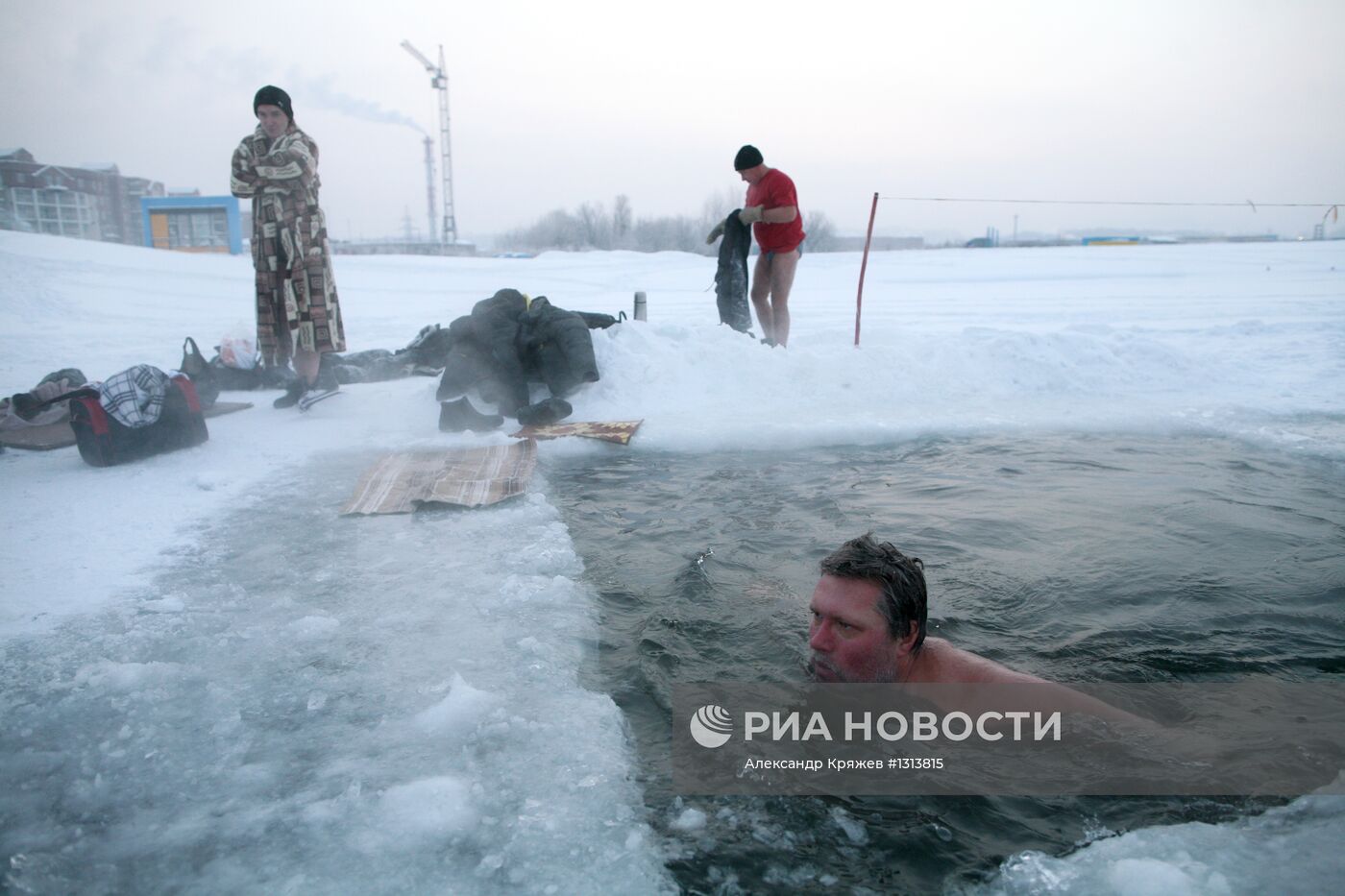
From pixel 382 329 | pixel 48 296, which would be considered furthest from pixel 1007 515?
pixel 48 296

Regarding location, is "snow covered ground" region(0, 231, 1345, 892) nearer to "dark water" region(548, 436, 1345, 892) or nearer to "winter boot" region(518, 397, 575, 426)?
"dark water" region(548, 436, 1345, 892)

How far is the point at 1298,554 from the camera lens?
3320mm

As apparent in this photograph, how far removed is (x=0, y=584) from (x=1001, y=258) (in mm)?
25736

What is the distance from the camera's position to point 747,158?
7.00 metres

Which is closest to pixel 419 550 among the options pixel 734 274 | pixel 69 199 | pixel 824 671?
pixel 824 671

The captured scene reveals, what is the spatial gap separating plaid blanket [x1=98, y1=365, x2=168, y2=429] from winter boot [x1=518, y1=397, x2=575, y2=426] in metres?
2.00

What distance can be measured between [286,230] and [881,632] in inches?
183

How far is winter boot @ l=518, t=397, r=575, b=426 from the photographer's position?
5.43 meters

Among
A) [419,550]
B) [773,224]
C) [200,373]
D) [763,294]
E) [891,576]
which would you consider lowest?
[419,550]

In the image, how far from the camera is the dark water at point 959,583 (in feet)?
5.65

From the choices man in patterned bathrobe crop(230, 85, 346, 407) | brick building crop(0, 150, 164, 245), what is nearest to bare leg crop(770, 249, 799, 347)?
man in patterned bathrobe crop(230, 85, 346, 407)

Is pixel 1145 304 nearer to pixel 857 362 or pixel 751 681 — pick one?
pixel 857 362

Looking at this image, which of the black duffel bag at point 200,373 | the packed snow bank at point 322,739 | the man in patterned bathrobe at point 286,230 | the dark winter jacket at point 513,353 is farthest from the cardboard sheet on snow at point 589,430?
the black duffel bag at point 200,373

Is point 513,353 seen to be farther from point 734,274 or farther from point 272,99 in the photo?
point 734,274
